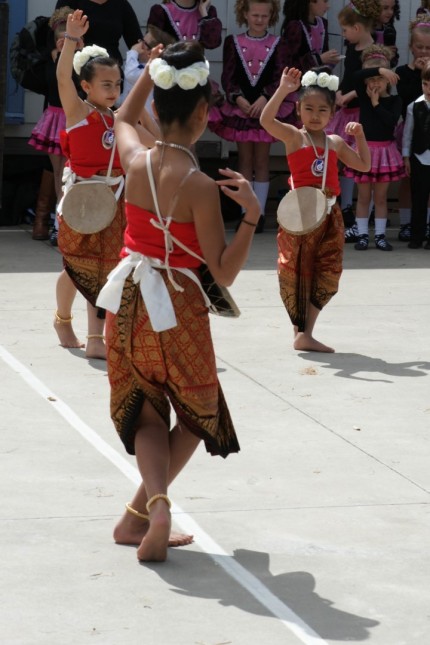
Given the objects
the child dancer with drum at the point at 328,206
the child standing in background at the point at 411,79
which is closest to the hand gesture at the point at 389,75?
the child standing in background at the point at 411,79

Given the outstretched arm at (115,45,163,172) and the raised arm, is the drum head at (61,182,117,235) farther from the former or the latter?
the outstretched arm at (115,45,163,172)

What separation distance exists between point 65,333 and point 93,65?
1.54 m

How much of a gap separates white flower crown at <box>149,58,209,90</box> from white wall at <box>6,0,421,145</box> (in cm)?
871

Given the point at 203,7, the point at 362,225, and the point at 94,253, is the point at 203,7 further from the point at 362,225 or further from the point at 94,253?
the point at 94,253

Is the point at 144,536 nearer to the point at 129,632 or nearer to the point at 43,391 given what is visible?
the point at 129,632

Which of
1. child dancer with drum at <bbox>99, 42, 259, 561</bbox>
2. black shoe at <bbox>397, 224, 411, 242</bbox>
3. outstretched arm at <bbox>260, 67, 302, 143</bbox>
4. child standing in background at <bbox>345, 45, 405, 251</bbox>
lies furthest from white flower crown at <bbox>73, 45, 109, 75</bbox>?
black shoe at <bbox>397, 224, 411, 242</bbox>

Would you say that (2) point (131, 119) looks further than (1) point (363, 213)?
No

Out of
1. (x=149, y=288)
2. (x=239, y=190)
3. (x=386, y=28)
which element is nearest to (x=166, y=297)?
(x=149, y=288)

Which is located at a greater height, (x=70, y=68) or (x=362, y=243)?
(x=70, y=68)

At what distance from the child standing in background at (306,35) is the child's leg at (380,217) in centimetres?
135

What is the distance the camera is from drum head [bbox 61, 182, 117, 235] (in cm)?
699

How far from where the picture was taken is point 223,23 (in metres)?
13.0

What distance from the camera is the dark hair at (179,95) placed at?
411cm

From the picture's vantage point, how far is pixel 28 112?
41.3 ft
